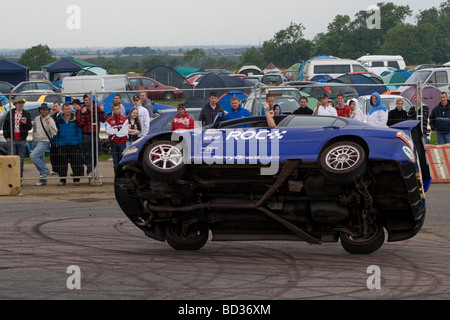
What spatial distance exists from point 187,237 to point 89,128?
7.94m

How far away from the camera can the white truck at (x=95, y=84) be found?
34531mm

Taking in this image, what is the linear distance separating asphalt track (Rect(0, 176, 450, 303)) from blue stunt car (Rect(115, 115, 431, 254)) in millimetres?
401

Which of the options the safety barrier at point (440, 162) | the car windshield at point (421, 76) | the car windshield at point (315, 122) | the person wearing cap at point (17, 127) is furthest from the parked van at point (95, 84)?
the car windshield at point (315, 122)

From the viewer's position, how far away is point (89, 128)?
1803 centimetres

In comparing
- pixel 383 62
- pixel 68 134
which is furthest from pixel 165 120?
pixel 383 62

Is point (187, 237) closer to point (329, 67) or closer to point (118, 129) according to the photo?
point (118, 129)

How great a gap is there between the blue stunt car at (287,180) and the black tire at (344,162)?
11 millimetres

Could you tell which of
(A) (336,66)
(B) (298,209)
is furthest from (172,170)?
(A) (336,66)

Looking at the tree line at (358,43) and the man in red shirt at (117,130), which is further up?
the tree line at (358,43)

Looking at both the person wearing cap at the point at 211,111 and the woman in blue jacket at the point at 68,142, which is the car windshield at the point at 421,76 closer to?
the person wearing cap at the point at 211,111

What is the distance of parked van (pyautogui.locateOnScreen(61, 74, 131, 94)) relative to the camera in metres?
34.5

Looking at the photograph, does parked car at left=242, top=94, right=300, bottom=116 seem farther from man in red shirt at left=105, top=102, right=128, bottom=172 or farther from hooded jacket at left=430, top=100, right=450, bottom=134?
hooded jacket at left=430, top=100, right=450, bottom=134

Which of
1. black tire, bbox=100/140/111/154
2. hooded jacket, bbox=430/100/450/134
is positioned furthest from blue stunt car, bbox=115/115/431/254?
black tire, bbox=100/140/111/154
